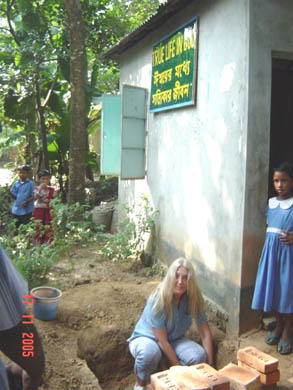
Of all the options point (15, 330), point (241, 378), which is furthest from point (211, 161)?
point (15, 330)

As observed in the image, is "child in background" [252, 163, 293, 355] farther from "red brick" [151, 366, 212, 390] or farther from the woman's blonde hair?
"red brick" [151, 366, 212, 390]

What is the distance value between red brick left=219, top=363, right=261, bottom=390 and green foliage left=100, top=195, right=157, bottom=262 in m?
→ 3.06

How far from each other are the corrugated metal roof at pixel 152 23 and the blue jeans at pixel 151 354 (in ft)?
12.5

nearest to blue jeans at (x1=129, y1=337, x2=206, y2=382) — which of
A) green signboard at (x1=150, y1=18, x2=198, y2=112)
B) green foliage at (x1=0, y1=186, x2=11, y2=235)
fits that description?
green signboard at (x1=150, y1=18, x2=198, y2=112)

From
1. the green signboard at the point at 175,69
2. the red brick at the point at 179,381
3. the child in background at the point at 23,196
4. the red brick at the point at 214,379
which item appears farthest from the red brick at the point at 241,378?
the child in background at the point at 23,196

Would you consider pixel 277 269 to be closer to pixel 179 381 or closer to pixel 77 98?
pixel 179 381

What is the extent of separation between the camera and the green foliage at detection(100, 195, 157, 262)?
6031mm

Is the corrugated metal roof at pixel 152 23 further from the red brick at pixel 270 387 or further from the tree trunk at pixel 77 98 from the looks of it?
the red brick at pixel 270 387

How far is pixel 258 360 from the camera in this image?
3125 millimetres

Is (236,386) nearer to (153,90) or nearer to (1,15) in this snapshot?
(153,90)

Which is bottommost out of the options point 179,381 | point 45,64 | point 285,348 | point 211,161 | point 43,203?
point 285,348

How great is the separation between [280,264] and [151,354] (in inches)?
55.3

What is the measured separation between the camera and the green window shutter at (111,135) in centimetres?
659

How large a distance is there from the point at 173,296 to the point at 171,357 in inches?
20.1
